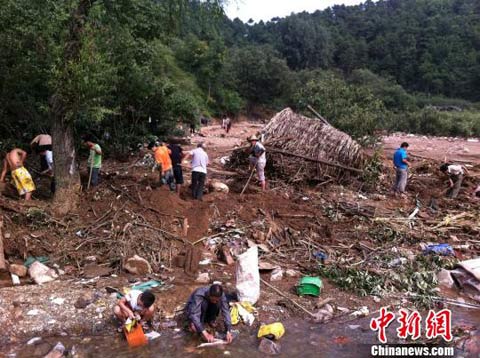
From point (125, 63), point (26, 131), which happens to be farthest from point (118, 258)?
point (26, 131)

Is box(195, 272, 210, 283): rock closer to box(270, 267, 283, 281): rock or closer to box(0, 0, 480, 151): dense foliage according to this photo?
box(270, 267, 283, 281): rock

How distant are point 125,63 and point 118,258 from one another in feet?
21.6

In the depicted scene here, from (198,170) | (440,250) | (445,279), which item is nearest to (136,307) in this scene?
(198,170)

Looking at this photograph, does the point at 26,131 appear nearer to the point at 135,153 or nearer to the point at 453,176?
the point at 135,153

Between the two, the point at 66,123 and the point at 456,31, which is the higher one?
the point at 456,31

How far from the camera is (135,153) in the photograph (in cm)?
1488

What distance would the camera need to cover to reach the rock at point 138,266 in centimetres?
697

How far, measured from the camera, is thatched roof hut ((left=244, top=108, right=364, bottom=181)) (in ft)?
37.5

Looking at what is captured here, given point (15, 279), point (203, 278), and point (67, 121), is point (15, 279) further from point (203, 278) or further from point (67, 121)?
point (67, 121)

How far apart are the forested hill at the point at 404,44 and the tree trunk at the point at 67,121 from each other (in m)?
55.8

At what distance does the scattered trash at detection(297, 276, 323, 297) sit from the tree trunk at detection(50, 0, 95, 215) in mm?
4213

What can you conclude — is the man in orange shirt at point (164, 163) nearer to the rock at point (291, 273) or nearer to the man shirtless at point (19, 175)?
the man shirtless at point (19, 175)

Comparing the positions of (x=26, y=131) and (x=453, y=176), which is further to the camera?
(x=26, y=131)

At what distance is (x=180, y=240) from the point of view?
7891 millimetres
